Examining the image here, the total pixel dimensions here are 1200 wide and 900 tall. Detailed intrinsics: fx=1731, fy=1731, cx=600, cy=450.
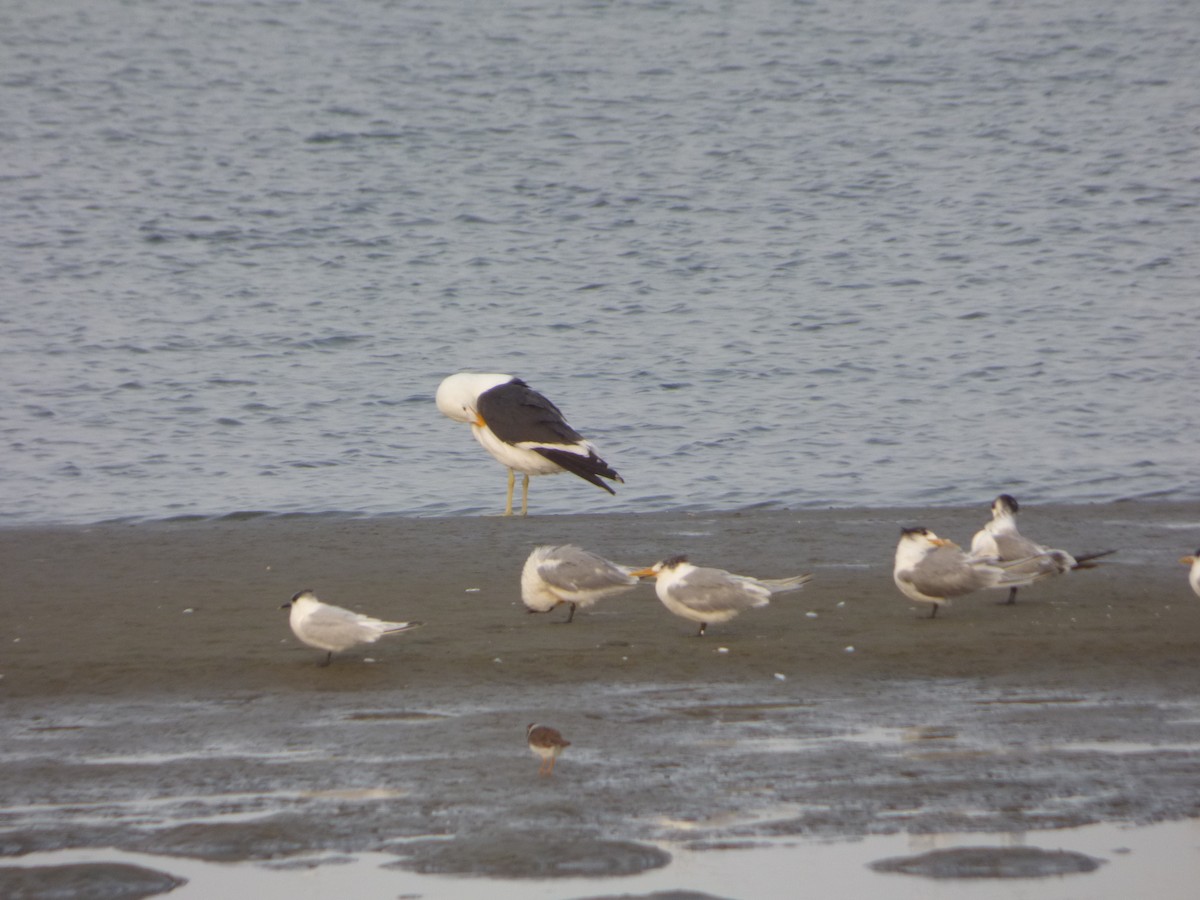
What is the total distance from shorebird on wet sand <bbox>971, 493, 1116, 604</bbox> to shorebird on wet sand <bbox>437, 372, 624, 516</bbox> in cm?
448

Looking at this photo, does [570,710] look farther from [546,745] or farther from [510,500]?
[510,500]

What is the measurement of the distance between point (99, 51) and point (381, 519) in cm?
3139

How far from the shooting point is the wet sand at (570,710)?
225 inches

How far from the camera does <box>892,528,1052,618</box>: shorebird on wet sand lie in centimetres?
862

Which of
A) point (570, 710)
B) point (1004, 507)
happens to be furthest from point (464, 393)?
point (570, 710)

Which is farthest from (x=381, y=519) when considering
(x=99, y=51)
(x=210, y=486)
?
(x=99, y=51)

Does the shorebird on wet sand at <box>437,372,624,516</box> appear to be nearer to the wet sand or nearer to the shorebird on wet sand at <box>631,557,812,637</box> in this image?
the wet sand

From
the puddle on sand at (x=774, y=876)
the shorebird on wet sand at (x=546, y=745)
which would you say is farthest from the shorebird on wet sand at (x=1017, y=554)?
the puddle on sand at (x=774, y=876)

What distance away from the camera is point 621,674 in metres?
7.74

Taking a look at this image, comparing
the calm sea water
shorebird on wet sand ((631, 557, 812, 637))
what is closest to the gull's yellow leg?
the calm sea water

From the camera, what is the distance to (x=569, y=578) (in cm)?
859

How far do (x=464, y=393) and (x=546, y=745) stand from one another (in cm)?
872

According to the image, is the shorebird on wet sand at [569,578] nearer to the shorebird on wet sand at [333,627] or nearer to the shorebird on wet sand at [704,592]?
the shorebird on wet sand at [704,592]

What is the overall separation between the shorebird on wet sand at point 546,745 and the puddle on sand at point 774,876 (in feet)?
2.87
